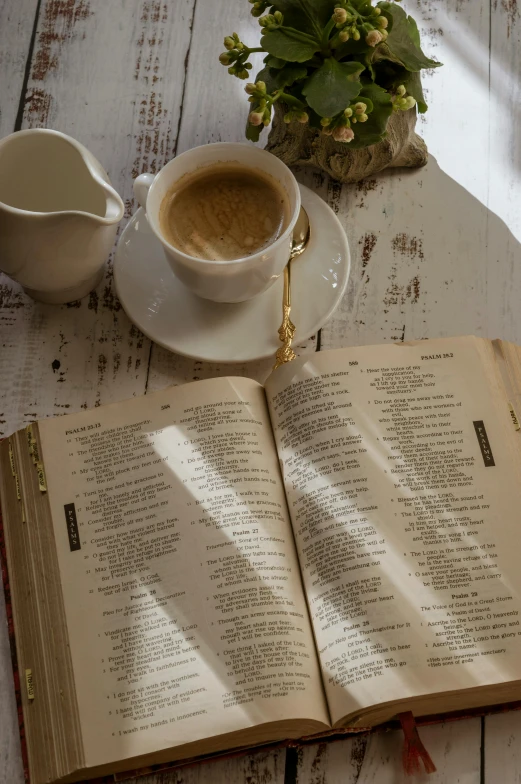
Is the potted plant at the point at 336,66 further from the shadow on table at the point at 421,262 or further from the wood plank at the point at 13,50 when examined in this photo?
the wood plank at the point at 13,50

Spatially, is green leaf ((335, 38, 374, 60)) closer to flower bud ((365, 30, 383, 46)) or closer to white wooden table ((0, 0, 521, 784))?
flower bud ((365, 30, 383, 46))

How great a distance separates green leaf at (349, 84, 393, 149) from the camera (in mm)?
819

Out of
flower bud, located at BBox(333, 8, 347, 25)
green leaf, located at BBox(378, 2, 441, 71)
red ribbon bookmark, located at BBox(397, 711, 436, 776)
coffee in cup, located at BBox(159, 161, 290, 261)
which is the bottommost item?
red ribbon bookmark, located at BBox(397, 711, 436, 776)

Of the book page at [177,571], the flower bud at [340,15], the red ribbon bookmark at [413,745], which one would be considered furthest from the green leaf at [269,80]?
the red ribbon bookmark at [413,745]

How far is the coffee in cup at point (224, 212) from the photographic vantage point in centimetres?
86

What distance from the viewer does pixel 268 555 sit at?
0.75 meters

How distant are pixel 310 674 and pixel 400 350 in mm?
346

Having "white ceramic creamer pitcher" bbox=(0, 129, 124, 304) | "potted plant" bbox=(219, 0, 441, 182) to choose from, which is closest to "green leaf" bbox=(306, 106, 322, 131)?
"potted plant" bbox=(219, 0, 441, 182)

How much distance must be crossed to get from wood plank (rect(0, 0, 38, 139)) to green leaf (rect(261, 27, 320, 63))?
42cm

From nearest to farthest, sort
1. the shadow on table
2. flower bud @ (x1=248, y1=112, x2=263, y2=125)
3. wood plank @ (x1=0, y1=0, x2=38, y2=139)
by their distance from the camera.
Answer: flower bud @ (x1=248, y1=112, x2=263, y2=125) → the shadow on table → wood plank @ (x1=0, y1=0, x2=38, y2=139)

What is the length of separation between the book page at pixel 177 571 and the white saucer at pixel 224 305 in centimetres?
6

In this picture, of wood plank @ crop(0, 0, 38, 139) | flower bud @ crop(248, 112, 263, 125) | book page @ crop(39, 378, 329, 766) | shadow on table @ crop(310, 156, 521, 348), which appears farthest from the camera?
wood plank @ crop(0, 0, 38, 139)

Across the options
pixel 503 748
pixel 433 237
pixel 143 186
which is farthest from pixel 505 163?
pixel 503 748

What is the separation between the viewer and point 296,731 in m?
0.72
